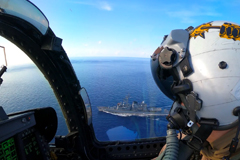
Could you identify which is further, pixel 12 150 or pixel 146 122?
pixel 146 122

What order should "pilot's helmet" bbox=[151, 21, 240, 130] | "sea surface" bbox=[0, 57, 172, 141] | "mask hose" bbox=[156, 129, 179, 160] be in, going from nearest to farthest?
"pilot's helmet" bbox=[151, 21, 240, 130]
"mask hose" bbox=[156, 129, 179, 160]
"sea surface" bbox=[0, 57, 172, 141]

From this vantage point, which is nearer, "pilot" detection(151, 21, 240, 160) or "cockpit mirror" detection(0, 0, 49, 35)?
"pilot" detection(151, 21, 240, 160)

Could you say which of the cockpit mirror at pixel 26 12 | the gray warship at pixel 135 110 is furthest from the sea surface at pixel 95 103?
the cockpit mirror at pixel 26 12

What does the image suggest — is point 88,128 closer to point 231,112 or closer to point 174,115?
point 174,115

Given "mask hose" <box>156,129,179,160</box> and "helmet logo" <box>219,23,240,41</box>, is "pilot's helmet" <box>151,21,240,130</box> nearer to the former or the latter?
"helmet logo" <box>219,23,240,41</box>

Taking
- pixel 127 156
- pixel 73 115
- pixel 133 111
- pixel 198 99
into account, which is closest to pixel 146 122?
pixel 133 111

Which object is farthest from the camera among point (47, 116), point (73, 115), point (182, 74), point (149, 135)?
point (149, 135)

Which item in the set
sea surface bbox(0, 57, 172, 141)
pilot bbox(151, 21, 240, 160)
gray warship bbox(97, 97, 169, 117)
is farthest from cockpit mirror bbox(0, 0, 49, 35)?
gray warship bbox(97, 97, 169, 117)
